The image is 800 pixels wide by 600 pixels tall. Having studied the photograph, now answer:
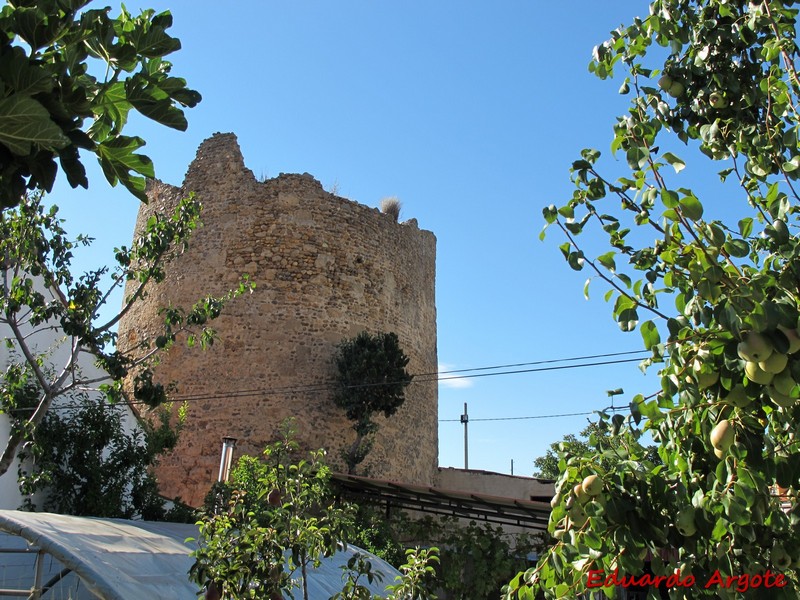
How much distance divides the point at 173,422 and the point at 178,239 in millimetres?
6372

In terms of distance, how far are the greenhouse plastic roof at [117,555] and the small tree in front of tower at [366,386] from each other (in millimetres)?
5659

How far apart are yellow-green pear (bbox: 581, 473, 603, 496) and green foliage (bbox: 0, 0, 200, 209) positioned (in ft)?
4.28

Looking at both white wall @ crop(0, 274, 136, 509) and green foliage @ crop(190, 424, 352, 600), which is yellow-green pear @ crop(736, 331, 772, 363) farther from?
white wall @ crop(0, 274, 136, 509)

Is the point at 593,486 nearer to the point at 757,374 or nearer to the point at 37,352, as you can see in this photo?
the point at 757,374

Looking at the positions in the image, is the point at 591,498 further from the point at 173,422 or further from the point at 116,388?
the point at 173,422

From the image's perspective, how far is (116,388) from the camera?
23.4ft

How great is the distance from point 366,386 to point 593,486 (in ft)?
38.3

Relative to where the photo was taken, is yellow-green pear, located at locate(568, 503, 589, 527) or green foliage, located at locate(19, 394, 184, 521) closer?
yellow-green pear, located at locate(568, 503, 589, 527)

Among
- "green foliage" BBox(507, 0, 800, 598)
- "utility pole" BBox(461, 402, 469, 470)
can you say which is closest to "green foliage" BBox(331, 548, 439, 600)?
"green foliage" BBox(507, 0, 800, 598)

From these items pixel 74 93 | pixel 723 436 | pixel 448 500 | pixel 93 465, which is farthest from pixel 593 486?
pixel 93 465

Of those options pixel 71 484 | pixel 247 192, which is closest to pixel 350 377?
pixel 247 192

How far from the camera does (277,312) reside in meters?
13.8

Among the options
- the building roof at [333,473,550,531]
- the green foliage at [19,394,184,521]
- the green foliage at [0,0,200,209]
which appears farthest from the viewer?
the building roof at [333,473,550,531]

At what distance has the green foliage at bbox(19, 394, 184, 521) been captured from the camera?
9695mm
